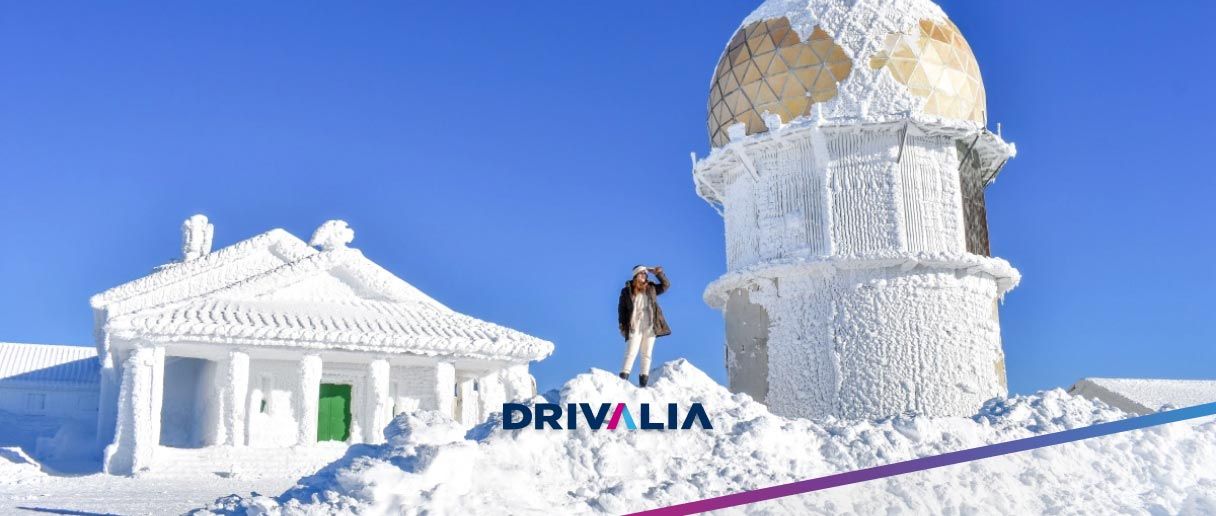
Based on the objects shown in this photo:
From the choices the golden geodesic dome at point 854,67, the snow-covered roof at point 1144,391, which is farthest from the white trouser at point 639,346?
the snow-covered roof at point 1144,391

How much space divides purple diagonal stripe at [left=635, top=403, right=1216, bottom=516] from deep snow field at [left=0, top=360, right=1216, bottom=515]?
110 millimetres

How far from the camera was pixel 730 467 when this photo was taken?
10.4 m

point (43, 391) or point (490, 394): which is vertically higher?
point (43, 391)

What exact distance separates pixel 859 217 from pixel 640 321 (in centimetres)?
702

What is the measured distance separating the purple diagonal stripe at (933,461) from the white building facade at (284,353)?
12547mm

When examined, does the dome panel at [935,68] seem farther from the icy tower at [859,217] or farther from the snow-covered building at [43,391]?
the snow-covered building at [43,391]

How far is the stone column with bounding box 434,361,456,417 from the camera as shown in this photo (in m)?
22.4

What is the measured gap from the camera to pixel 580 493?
9969mm

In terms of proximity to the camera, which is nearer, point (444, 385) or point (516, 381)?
point (444, 385)

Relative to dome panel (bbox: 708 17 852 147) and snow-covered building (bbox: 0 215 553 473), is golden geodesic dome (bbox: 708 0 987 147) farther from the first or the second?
snow-covered building (bbox: 0 215 553 473)

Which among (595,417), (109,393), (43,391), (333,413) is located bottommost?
(595,417)

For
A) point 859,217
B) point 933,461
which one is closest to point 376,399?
point 859,217

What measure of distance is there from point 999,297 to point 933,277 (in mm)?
2061

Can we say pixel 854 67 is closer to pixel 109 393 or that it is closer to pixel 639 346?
pixel 639 346
